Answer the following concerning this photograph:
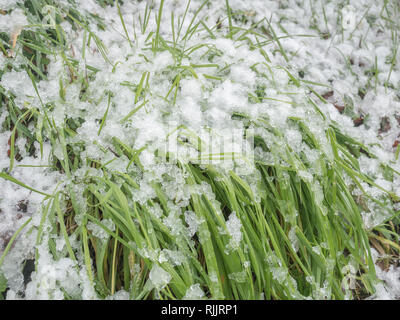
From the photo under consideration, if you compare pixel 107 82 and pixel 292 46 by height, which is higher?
pixel 292 46

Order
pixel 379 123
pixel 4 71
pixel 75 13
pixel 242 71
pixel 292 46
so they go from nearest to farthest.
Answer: pixel 4 71, pixel 242 71, pixel 75 13, pixel 379 123, pixel 292 46

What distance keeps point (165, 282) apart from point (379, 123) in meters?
1.35

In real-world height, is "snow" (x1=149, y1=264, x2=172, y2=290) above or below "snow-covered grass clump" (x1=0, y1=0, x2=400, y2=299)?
below

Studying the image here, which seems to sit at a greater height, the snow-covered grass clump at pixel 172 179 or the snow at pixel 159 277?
the snow-covered grass clump at pixel 172 179

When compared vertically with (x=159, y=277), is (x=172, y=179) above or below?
above

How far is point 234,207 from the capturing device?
981mm

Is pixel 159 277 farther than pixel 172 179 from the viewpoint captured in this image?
No

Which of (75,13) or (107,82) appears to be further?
(75,13)

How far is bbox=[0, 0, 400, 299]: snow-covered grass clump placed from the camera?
92 cm

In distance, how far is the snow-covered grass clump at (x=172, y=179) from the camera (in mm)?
923

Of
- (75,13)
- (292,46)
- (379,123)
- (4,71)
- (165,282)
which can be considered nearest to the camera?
(165,282)

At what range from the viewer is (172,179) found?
1007mm
